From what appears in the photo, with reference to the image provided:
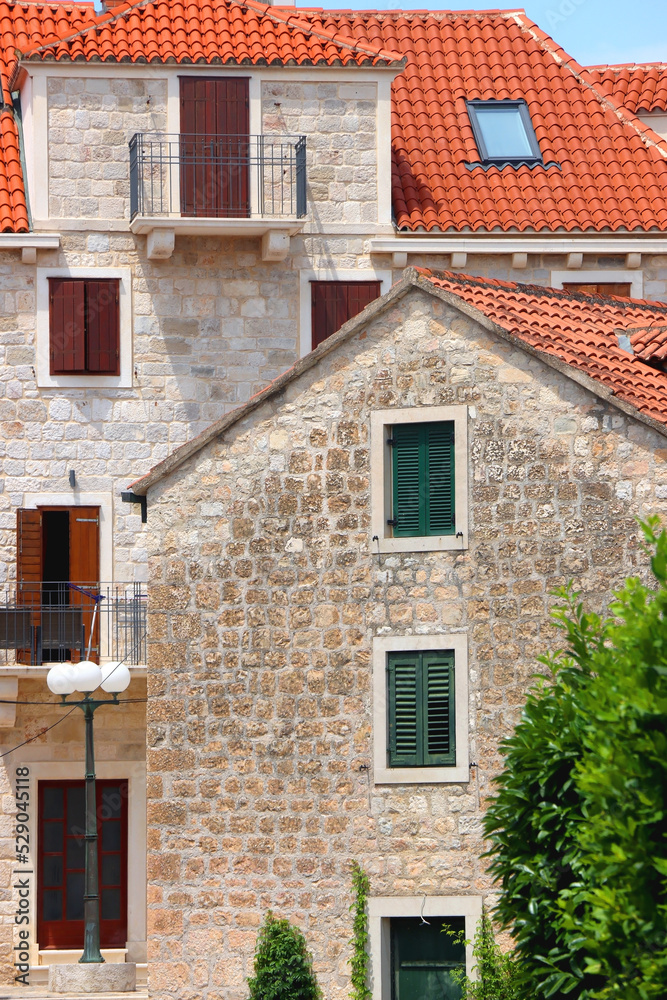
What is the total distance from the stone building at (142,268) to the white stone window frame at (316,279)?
0.03 metres

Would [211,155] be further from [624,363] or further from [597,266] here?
[624,363]

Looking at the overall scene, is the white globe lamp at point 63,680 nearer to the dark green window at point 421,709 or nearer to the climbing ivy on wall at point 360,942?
the dark green window at point 421,709

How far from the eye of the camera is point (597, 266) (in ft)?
94.9

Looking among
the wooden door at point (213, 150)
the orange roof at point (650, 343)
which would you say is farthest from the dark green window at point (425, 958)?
the wooden door at point (213, 150)

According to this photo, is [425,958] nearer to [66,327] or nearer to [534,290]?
[534,290]

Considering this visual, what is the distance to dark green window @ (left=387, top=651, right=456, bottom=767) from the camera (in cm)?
2069

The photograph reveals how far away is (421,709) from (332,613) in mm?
1414

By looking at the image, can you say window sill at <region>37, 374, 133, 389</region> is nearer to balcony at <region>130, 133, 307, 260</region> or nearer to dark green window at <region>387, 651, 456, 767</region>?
balcony at <region>130, 133, 307, 260</region>

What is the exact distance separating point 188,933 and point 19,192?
12.0m

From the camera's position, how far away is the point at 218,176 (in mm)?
27859

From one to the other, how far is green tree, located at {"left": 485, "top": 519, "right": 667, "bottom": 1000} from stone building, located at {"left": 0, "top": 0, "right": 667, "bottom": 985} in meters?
12.2

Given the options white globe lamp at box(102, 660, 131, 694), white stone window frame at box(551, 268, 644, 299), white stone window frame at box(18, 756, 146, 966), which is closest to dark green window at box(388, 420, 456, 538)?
white globe lamp at box(102, 660, 131, 694)

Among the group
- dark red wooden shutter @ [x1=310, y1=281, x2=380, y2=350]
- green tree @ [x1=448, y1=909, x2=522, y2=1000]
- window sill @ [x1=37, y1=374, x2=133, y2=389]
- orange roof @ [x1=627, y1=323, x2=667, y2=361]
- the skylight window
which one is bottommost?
green tree @ [x1=448, y1=909, x2=522, y2=1000]

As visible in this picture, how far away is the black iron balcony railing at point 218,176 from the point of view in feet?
90.6
